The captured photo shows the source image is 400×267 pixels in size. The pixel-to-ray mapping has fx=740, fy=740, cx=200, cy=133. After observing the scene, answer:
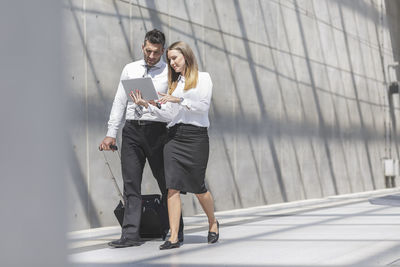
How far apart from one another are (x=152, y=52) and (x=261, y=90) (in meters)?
7.04

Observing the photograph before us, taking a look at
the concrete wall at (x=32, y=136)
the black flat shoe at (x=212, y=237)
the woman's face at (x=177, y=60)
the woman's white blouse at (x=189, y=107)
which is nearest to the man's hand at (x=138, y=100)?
the woman's white blouse at (x=189, y=107)

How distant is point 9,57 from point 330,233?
5.87 meters

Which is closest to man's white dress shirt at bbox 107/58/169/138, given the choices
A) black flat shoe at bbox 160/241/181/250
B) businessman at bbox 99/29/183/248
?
businessman at bbox 99/29/183/248

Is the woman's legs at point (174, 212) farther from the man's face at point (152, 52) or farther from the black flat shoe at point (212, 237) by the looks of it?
the man's face at point (152, 52)

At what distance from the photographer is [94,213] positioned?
792cm

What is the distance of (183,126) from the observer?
5691 millimetres

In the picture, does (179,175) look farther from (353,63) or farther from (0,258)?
(353,63)

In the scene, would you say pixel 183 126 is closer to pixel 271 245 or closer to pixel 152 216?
pixel 152 216

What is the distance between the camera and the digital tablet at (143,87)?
539 cm

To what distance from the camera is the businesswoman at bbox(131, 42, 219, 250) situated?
18.4 ft

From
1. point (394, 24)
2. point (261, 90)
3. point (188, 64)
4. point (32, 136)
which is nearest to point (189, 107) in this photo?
point (188, 64)

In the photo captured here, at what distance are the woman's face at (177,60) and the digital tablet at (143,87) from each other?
34cm

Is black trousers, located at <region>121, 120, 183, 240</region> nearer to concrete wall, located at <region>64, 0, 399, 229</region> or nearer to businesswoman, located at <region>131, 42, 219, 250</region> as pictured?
businesswoman, located at <region>131, 42, 219, 250</region>

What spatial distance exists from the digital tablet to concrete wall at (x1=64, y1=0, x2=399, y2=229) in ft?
4.67
